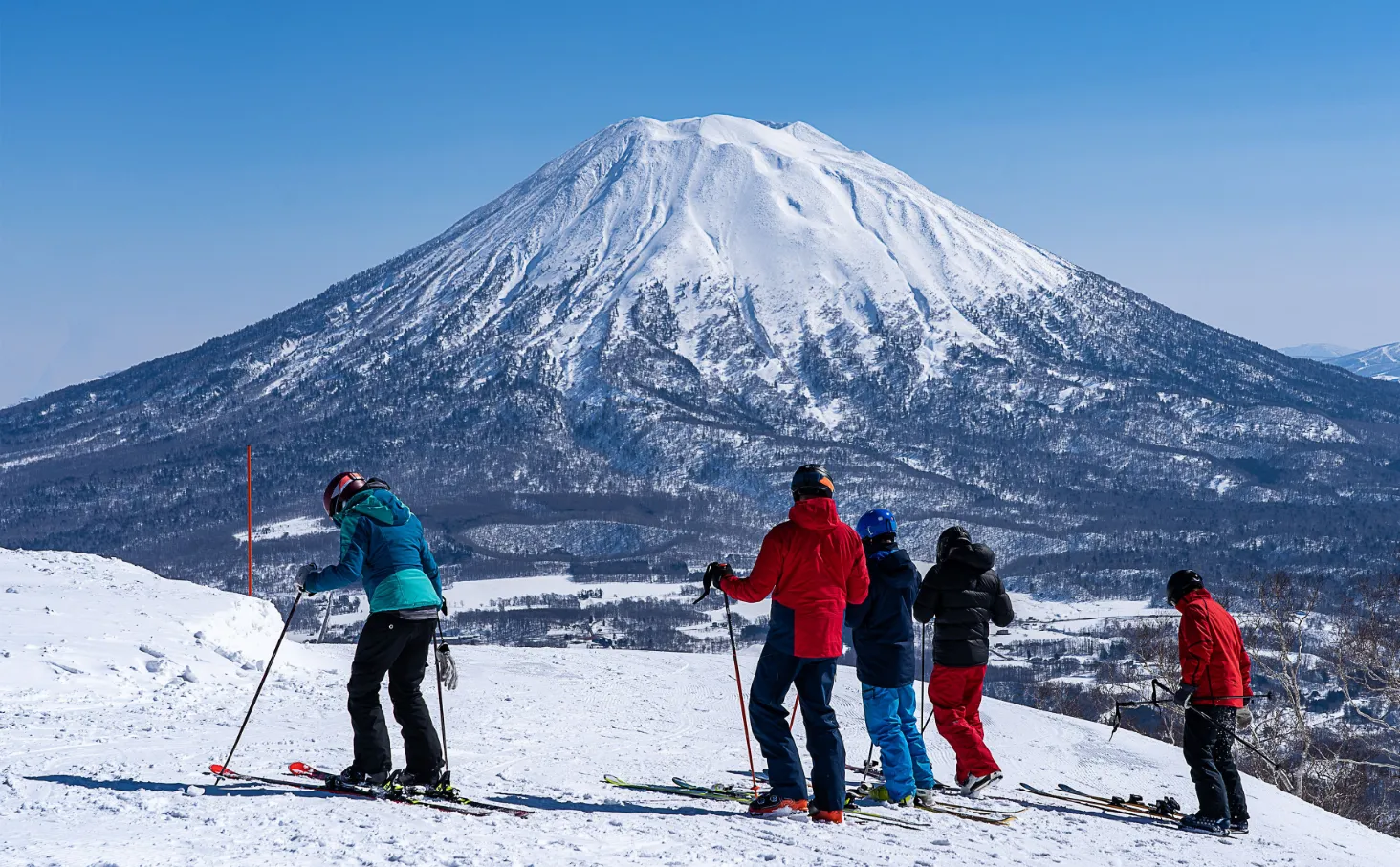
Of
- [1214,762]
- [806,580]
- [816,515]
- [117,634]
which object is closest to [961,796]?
[1214,762]

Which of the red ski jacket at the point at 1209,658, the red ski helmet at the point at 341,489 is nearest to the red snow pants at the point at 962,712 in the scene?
the red ski jacket at the point at 1209,658

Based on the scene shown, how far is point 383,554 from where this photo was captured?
7672mm

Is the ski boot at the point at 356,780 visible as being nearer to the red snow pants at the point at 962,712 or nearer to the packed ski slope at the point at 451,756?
the packed ski slope at the point at 451,756

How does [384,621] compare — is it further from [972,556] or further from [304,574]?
[972,556]

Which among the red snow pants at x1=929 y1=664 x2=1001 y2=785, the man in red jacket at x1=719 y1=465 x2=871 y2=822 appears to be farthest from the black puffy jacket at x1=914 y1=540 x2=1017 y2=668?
the man in red jacket at x1=719 y1=465 x2=871 y2=822

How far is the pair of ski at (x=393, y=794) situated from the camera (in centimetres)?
736

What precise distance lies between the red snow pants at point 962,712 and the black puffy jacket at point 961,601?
0.11 metres

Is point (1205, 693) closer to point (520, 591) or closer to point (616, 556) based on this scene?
point (520, 591)

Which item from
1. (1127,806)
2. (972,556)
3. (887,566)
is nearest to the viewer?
(887,566)

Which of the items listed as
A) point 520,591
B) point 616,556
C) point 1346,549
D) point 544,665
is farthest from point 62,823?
point 1346,549

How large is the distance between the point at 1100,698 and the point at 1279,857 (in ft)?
127

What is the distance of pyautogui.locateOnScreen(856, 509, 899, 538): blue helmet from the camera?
8789 millimetres

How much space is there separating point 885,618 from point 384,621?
3.30 metres

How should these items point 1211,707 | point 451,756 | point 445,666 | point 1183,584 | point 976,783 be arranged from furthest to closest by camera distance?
point 451,756 < point 1183,584 < point 976,783 < point 1211,707 < point 445,666
